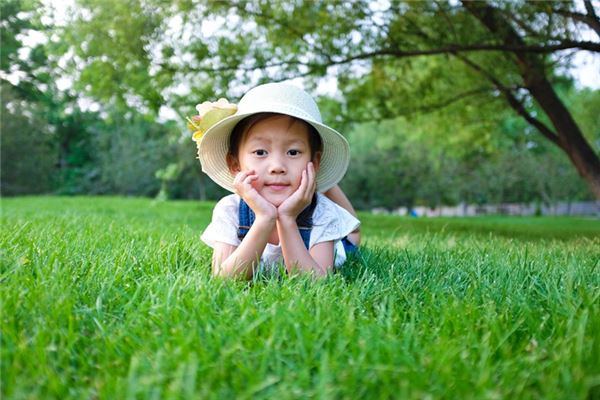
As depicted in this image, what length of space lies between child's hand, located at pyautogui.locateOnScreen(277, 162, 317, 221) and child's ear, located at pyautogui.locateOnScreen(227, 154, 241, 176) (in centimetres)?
51

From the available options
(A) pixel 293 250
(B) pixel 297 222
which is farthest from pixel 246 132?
(A) pixel 293 250

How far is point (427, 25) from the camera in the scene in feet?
21.5

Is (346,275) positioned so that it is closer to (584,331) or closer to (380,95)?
(584,331)

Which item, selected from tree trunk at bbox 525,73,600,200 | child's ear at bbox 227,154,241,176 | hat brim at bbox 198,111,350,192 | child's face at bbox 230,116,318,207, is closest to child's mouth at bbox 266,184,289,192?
child's face at bbox 230,116,318,207

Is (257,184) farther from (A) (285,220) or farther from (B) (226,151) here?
(B) (226,151)

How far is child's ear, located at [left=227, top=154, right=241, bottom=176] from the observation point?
2750 mm

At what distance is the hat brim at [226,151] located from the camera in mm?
2590

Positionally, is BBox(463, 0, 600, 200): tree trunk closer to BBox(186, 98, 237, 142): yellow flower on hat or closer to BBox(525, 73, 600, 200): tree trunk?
BBox(525, 73, 600, 200): tree trunk

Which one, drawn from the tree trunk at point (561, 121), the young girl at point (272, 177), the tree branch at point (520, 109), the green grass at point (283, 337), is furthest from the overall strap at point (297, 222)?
the tree branch at point (520, 109)

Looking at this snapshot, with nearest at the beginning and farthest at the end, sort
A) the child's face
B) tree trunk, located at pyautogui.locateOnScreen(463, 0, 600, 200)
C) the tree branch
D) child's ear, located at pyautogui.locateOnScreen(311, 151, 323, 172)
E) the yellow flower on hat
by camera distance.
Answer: the child's face
the yellow flower on hat
child's ear, located at pyautogui.locateOnScreen(311, 151, 323, 172)
tree trunk, located at pyautogui.locateOnScreen(463, 0, 600, 200)
the tree branch

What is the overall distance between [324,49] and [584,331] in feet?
18.6

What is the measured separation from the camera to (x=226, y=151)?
2.77 m

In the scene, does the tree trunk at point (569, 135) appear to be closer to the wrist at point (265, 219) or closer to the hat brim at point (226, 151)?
the hat brim at point (226, 151)

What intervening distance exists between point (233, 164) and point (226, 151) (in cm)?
8
